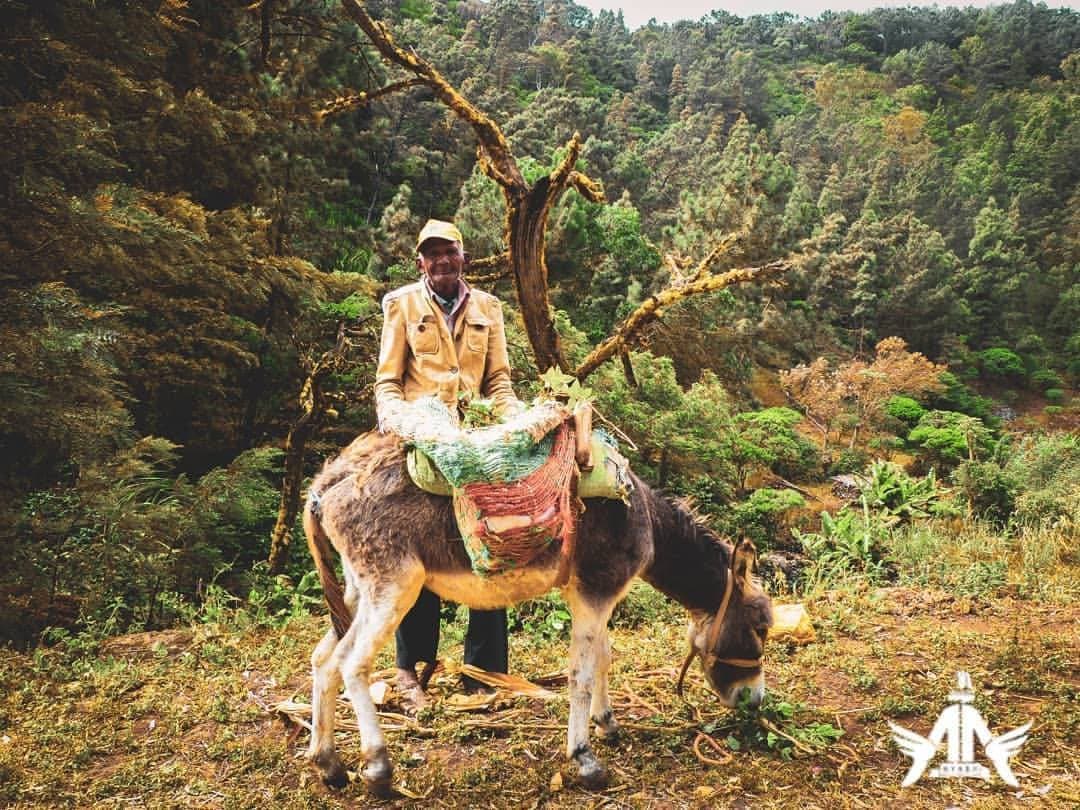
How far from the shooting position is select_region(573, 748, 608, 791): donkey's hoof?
3311mm

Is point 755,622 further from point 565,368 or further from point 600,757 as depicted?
point 565,368

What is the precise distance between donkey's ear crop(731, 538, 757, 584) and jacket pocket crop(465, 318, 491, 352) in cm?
176

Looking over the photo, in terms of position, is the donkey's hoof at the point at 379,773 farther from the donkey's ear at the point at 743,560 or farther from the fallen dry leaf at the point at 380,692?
the donkey's ear at the point at 743,560

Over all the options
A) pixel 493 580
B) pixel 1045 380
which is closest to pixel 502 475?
pixel 493 580

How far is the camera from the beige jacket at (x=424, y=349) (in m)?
3.46

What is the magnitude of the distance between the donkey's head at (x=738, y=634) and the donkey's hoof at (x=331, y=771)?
1.97 m

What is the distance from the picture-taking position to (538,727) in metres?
3.92

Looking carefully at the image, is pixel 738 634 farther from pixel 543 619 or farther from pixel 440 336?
pixel 543 619

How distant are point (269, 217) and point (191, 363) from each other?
9.98 ft

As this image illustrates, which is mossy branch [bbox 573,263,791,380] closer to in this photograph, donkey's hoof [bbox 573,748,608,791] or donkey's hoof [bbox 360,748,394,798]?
donkey's hoof [bbox 573,748,608,791]

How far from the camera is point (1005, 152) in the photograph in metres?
48.8

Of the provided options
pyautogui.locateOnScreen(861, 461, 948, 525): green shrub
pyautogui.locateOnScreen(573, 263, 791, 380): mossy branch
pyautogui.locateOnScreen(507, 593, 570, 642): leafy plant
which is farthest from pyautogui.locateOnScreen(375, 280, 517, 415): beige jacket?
pyautogui.locateOnScreen(861, 461, 948, 525): green shrub

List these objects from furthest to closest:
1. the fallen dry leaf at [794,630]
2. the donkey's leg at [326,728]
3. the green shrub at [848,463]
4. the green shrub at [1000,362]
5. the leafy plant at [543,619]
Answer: the green shrub at [1000,362] < the green shrub at [848,463] < the leafy plant at [543,619] < the fallen dry leaf at [794,630] < the donkey's leg at [326,728]

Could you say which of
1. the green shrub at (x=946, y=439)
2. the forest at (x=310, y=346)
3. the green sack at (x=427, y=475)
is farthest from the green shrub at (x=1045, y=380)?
the green sack at (x=427, y=475)
